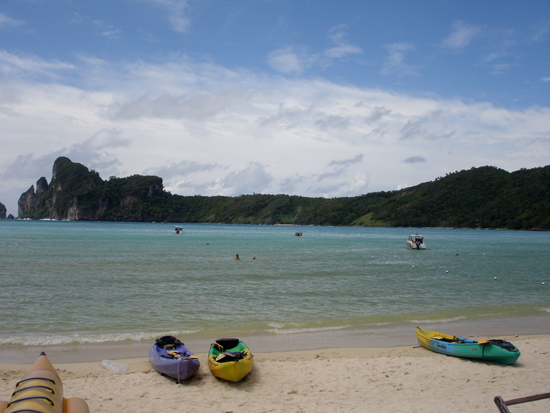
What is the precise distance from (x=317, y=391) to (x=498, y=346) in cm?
533

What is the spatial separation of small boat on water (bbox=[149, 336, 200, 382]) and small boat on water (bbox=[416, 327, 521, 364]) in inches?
276

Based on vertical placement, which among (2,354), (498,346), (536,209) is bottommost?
(2,354)

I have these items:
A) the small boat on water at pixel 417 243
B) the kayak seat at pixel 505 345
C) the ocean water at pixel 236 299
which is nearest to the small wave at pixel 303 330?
the ocean water at pixel 236 299

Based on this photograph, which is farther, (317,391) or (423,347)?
(423,347)

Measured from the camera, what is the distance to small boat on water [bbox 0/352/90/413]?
6.10 metres

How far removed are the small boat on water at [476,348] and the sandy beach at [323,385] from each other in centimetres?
22

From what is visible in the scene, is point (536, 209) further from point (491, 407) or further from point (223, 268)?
Result: point (491, 407)

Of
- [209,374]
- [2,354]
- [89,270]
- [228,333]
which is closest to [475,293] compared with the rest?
[228,333]

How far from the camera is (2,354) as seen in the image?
36.3ft

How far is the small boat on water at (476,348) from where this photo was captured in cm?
1022

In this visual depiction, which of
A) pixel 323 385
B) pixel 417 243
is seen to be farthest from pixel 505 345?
pixel 417 243

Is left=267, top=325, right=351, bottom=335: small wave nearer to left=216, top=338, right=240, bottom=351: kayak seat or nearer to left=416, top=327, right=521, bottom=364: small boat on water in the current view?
left=216, top=338, right=240, bottom=351: kayak seat

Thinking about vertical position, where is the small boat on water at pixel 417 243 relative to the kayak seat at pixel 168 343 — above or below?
above

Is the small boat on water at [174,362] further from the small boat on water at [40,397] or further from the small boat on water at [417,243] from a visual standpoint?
the small boat on water at [417,243]
